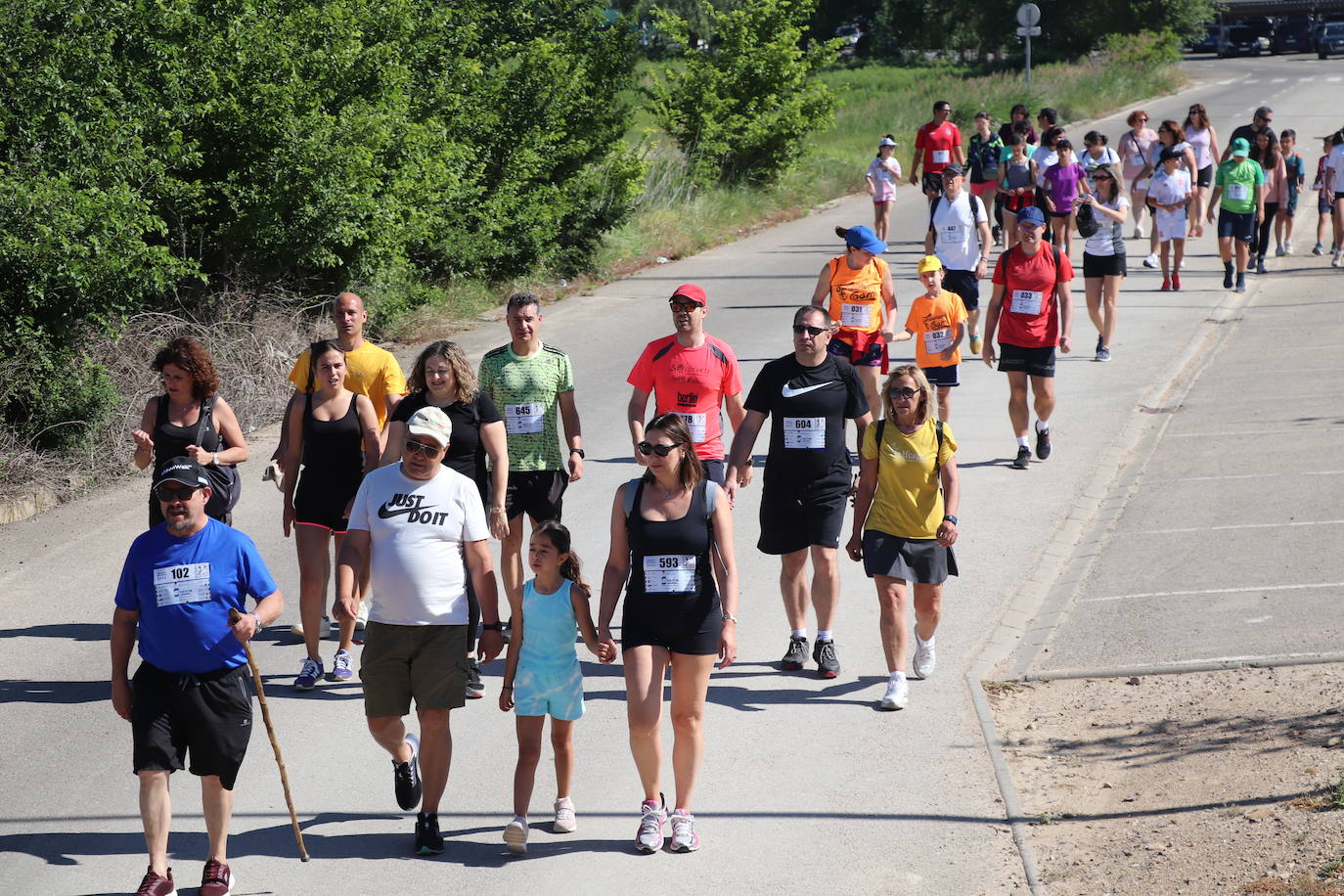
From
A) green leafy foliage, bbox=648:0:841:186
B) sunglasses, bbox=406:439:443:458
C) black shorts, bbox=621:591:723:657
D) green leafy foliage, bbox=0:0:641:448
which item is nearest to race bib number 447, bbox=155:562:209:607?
sunglasses, bbox=406:439:443:458

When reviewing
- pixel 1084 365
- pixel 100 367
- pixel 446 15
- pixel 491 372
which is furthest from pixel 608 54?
pixel 491 372

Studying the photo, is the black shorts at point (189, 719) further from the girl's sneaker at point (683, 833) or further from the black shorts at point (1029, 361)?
the black shorts at point (1029, 361)

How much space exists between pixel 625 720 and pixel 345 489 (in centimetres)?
201

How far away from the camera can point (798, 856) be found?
20.3ft

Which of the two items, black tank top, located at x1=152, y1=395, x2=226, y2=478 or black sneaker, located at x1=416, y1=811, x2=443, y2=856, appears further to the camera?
black tank top, located at x1=152, y1=395, x2=226, y2=478

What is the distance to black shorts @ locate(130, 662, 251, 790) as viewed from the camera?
5.74 m

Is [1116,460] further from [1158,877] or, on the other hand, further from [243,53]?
[243,53]

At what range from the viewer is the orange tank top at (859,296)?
36.3 ft

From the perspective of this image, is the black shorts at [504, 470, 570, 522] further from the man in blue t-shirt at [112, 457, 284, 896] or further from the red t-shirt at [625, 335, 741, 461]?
the man in blue t-shirt at [112, 457, 284, 896]

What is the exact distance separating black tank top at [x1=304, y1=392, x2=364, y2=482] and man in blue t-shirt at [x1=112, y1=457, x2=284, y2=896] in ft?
7.22

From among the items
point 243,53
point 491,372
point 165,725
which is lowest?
point 165,725

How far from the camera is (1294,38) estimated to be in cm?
7256

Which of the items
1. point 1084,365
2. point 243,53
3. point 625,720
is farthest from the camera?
point 1084,365

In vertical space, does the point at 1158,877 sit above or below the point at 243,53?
below
